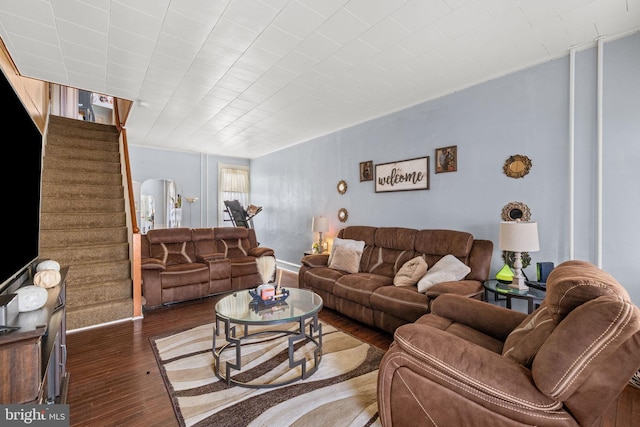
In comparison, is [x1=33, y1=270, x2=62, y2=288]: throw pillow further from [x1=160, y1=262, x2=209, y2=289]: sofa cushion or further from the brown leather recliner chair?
[x1=160, y1=262, x2=209, y2=289]: sofa cushion

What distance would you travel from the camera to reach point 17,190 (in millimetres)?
1547

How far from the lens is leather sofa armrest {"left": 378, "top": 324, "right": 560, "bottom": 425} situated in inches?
42.9

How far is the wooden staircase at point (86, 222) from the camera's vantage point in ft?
10.6

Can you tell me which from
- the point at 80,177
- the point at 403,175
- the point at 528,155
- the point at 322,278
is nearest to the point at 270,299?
the point at 322,278

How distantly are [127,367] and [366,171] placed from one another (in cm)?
355

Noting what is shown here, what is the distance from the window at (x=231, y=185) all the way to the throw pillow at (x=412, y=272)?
508 cm

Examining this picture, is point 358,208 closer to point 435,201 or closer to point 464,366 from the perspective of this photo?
point 435,201

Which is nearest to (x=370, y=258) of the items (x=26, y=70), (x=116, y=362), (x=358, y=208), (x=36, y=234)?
(x=358, y=208)

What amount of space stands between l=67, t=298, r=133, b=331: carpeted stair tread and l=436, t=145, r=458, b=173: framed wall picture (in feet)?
13.1

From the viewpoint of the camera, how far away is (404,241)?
3455mm

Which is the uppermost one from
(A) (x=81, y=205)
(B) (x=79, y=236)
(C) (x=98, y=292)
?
(A) (x=81, y=205)

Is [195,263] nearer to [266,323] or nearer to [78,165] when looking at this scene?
[78,165]

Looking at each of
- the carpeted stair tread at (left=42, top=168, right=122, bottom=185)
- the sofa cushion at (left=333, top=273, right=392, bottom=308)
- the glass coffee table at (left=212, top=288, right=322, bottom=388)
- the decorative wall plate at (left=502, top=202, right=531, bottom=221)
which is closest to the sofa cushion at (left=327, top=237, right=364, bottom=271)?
the sofa cushion at (left=333, top=273, right=392, bottom=308)

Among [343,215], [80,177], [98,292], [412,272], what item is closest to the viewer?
[412,272]
